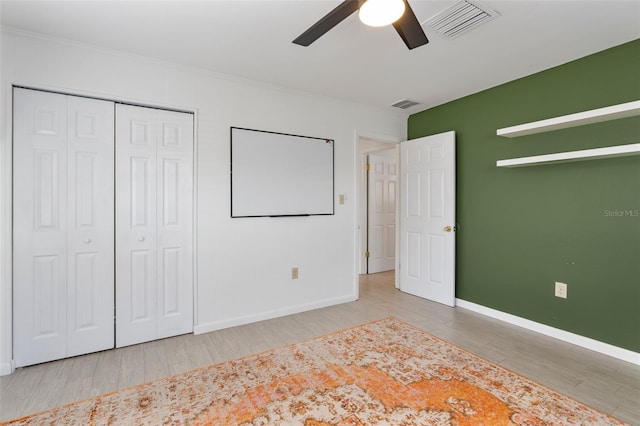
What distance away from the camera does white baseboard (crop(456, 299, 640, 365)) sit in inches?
97.1

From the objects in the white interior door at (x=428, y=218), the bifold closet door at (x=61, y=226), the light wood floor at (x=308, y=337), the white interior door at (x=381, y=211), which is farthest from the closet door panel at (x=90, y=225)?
the white interior door at (x=381, y=211)

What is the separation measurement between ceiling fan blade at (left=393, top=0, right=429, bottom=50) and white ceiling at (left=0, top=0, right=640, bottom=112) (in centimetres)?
32

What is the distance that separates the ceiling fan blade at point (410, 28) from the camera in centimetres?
160

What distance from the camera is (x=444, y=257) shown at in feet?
12.4

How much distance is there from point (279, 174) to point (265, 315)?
150 centimetres

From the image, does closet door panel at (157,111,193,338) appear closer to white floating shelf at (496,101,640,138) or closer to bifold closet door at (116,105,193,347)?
bifold closet door at (116,105,193,347)

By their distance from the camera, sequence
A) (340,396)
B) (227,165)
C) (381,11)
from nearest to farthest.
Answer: (381,11), (340,396), (227,165)

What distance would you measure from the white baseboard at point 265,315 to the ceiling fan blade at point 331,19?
2.54 m

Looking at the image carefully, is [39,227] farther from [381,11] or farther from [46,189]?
[381,11]

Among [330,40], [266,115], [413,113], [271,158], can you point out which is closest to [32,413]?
[271,158]

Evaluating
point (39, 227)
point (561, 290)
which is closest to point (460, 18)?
point (561, 290)

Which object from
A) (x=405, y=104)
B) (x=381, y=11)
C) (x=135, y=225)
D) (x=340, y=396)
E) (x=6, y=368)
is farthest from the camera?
(x=405, y=104)

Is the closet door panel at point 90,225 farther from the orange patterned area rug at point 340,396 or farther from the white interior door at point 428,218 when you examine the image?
the white interior door at point 428,218

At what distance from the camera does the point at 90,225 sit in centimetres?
255
